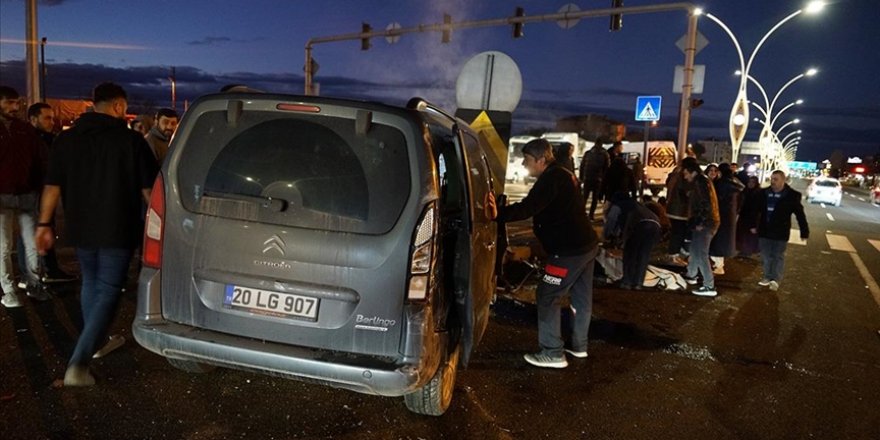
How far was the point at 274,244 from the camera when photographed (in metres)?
→ 3.09

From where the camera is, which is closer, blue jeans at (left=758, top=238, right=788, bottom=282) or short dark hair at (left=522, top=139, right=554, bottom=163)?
short dark hair at (left=522, top=139, right=554, bottom=163)

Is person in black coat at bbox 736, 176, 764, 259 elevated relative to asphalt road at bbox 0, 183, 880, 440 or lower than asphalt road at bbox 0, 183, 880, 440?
elevated

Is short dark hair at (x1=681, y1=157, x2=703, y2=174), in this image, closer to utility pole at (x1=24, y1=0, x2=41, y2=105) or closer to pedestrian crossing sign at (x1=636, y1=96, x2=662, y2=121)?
pedestrian crossing sign at (x1=636, y1=96, x2=662, y2=121)

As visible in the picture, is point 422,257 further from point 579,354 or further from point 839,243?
point 839,243

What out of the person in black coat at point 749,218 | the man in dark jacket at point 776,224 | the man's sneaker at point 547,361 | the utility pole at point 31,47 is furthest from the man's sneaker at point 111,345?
the utility pole at point 31,47

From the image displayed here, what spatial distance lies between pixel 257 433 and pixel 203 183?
1.40 metres

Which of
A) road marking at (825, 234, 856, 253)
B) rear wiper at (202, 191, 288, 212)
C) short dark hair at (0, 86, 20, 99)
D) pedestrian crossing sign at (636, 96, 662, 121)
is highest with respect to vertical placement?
pedestrian crossing sign at (636, 96, 662, 121)

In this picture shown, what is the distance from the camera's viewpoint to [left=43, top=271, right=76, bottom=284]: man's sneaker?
624 cm

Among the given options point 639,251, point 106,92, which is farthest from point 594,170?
point 106,92

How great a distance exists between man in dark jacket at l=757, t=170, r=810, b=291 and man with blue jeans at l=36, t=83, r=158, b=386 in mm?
8097

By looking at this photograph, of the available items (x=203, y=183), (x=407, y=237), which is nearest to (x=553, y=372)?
(x=407, y=237)

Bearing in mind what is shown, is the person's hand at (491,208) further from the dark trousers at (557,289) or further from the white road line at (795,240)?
the white road line at (795,240)

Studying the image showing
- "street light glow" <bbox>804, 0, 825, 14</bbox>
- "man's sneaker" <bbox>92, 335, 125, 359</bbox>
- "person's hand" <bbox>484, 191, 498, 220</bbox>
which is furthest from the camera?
"street light glow" <bbox>804, 0, 825, 14</bbox>

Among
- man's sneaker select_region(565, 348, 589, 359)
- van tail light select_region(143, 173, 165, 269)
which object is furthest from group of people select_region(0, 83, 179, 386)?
man's sneaker select_region(565, 348, 589, 359)
